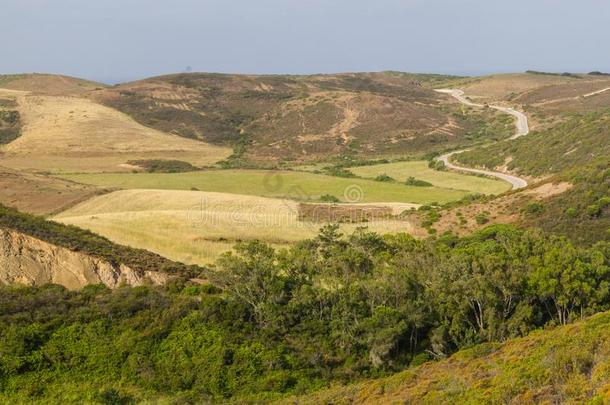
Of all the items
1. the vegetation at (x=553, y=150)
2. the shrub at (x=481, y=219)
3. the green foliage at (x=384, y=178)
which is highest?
the vegetation at (x=553, y=150)

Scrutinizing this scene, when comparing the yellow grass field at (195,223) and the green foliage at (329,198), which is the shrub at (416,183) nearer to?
the green foliage at (329,198)

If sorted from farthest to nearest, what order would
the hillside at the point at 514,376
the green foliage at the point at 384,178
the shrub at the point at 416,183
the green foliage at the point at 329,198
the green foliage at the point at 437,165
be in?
the green foliage at the point at 437,165 → the green foliage at the point at 384,178 → the shrub at the point at 416,183 → the green foliage at the point at 329,198 → the hillside at the point at 514,376

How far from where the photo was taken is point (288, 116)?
128 m

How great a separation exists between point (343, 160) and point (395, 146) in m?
15.1

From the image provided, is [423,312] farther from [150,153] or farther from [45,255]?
[150,153]

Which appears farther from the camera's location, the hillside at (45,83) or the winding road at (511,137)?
the hillside at (45,83)

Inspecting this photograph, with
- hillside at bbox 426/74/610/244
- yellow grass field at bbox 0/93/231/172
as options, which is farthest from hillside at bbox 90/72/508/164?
hillside at bbox 426/74/610/244

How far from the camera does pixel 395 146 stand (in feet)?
368

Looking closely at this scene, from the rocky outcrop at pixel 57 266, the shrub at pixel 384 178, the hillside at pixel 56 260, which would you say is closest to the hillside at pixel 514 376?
the rocky outcrop at pixel 57 266

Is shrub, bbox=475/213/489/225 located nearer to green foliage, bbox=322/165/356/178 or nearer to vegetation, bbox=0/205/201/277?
vegetation, bbox=0/205/201/277

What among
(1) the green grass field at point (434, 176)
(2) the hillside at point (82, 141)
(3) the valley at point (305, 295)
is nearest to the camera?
(3) the valley at point (305, 295)

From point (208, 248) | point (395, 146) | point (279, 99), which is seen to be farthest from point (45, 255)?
point (279, 99)

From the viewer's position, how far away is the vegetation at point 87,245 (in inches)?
1116

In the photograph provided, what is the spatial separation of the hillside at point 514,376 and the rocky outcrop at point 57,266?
1324 centimetres
